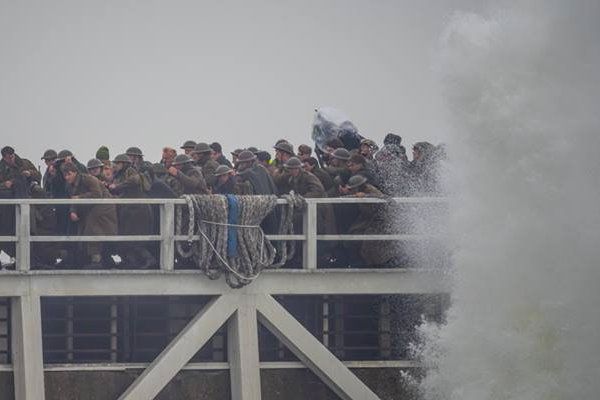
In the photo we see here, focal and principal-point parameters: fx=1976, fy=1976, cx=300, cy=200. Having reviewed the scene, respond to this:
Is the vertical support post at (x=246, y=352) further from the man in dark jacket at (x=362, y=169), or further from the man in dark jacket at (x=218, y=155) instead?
the man in dark jacket at (x=218, y=155)

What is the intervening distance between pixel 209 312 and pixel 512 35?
5726 mm

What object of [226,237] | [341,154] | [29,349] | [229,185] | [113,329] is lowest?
[29,349]

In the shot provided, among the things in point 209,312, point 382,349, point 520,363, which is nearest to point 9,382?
point 209,312

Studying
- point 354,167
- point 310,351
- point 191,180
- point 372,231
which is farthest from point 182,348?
point 354,167

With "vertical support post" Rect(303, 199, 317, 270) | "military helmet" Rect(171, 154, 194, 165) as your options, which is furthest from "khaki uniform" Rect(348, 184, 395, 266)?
"military helmet" Rect(171, 154, 194, 165)

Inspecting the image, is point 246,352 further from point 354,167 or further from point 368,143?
point 368,143

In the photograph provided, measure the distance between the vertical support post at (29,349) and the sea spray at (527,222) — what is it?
5207mm

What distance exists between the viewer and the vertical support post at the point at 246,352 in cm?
2642

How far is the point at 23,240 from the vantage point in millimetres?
26203

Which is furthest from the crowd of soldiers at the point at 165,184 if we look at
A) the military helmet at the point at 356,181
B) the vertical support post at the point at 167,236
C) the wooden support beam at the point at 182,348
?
the wooden support beam at the point at 182,348

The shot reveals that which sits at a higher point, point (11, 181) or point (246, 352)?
point (11, 181)

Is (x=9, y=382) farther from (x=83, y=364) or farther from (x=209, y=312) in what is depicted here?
(x=209, y=312)

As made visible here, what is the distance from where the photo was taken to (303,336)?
87.7 feet

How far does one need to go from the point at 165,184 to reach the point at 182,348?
240 cm
